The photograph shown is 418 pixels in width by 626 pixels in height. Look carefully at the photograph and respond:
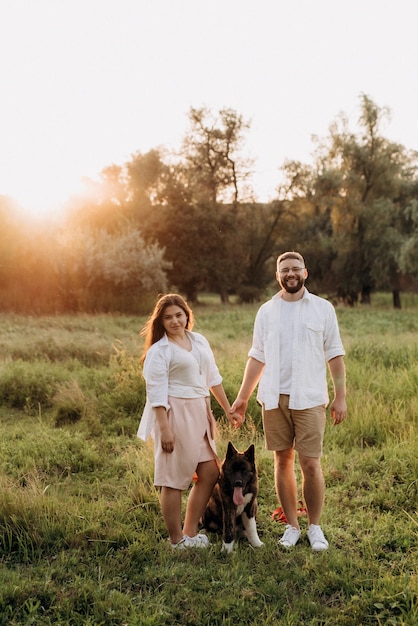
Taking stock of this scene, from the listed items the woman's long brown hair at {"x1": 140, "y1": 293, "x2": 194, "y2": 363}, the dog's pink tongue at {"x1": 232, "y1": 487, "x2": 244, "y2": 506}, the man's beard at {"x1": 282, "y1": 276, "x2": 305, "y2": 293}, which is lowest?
the dog's pink tongue at {"x1": 232, "y1": 487, "x2": 244, "y2": 506}

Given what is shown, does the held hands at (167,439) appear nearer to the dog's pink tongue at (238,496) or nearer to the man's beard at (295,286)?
the dog's pink tongue at (238,496)

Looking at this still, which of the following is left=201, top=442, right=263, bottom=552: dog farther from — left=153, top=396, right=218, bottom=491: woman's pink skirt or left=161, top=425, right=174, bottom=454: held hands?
left=161, top=425, right=174, bottom=454: held hands

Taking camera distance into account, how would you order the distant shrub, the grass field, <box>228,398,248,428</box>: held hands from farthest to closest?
1. the distant shrub
2. <box>228,398,248,428</box>: held hands
3. the grass field

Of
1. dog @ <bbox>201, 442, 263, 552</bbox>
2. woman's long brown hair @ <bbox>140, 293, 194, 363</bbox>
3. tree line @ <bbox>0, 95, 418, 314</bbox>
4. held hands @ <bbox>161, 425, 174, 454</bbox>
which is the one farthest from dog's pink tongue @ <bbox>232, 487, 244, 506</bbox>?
tree line @ <bbox>0, 95, 418, 314</bbox>

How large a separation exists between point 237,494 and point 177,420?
688 mm

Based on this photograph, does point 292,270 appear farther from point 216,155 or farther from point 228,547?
point 216,155

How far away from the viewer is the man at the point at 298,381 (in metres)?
4.09

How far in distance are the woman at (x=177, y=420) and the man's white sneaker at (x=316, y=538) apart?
0.81m

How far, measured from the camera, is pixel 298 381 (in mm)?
4051

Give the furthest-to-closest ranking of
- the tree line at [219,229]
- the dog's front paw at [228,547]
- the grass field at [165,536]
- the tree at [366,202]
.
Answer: the tree at [366,202], the tree line at [219,229], the dog's front paw at [228,547], the grass field at [165,536]

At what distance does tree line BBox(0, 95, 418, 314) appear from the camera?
2564 centimetres

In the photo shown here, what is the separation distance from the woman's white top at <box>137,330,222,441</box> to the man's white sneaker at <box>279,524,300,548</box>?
126 centimetres

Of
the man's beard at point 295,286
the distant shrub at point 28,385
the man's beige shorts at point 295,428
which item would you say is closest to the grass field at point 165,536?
the distant shrub at point 28,385

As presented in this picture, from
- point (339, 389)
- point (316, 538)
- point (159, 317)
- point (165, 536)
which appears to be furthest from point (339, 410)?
point (165, 536)
